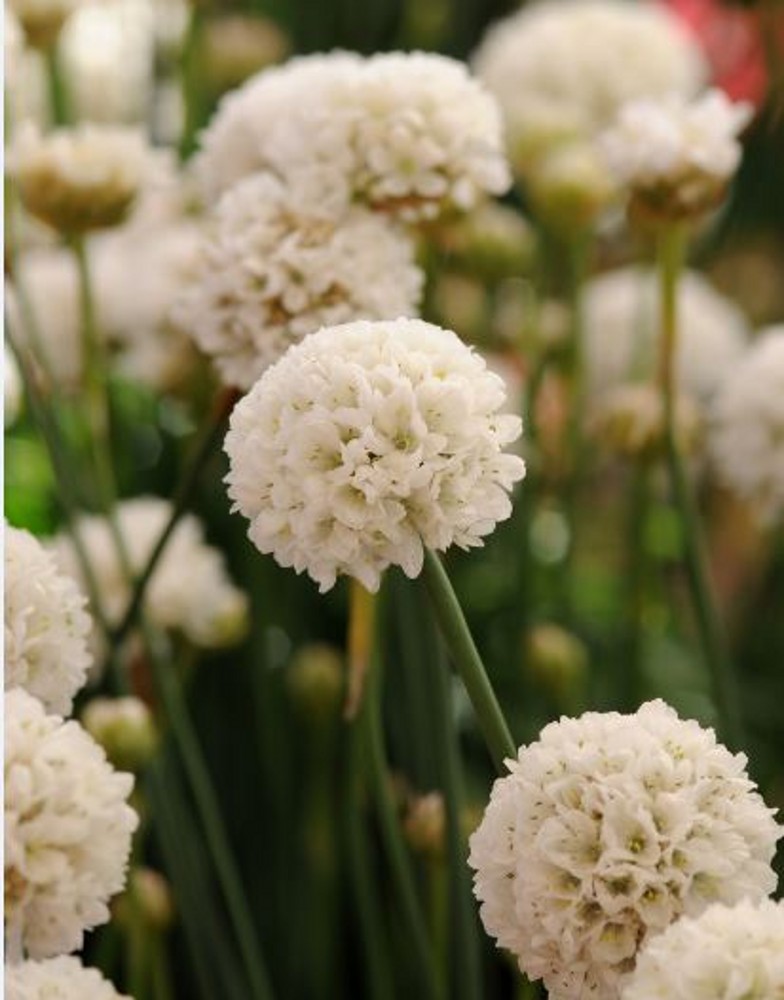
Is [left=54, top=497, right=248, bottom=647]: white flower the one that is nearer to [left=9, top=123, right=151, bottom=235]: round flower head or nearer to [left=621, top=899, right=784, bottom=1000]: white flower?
[left=9, top=123, right=151, bottom=235]: round flower head

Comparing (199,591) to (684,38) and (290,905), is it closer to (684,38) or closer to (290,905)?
(290,905)

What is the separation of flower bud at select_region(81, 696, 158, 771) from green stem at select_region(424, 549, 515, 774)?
18 centimetres

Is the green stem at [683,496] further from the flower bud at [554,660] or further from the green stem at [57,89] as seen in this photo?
the green stem at [57,89]

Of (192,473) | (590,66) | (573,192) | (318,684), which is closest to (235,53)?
(590,66)

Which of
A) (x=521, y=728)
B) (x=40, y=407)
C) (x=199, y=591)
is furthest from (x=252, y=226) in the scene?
(x=521, y=728)

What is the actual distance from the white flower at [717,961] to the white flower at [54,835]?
0.39ft

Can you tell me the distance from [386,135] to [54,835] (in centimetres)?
26

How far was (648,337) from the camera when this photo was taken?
105 cm

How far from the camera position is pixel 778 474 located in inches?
30.8

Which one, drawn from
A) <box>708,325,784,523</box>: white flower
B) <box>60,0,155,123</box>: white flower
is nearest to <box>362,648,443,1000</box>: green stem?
<box>708,325,784,523</box>: white flower

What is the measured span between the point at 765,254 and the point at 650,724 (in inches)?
40.8

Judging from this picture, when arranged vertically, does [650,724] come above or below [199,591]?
below

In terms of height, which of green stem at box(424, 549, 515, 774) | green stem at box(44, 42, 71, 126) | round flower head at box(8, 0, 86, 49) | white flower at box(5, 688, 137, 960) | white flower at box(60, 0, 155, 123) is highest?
white flower at box(60, 0, 155, 123)

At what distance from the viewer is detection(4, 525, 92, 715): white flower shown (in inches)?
17.4
